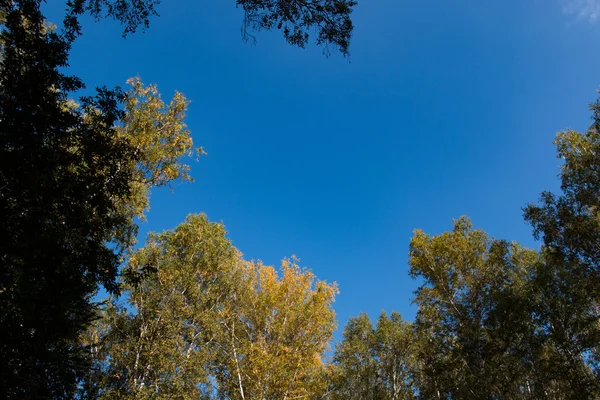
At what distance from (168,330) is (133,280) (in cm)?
1130

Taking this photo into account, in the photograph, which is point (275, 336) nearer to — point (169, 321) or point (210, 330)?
point (210, 330)

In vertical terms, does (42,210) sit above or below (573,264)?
below

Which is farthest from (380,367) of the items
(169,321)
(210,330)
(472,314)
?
(169,321)

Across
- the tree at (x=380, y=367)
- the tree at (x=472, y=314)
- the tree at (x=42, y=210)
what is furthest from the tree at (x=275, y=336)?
the tree at (x=42, y=210)

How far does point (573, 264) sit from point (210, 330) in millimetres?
18150

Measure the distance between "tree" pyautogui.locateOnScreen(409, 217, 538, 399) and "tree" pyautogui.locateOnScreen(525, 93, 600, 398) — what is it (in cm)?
110

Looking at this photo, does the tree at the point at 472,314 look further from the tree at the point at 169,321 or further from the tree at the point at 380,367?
the tree at the point at 169,321

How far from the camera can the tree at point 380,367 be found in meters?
25.3

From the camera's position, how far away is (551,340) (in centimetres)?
1592

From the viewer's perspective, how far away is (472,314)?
695 inches

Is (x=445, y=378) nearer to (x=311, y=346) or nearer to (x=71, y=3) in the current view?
(x=311, y=346)

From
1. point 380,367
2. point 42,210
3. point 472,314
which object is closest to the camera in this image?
point 42,210

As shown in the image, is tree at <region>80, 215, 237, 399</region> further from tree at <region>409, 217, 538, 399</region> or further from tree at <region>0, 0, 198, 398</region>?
tree at <region>409, 217, 538, 399</region>

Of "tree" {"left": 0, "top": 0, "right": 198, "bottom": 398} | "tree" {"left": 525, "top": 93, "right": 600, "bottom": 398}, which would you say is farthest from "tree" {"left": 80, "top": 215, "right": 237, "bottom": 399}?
"tree" {"left": 525, "top": 93, "right": 600, "bottom": 398}
